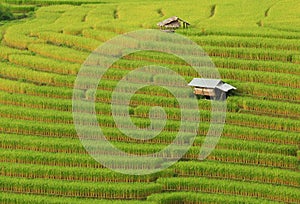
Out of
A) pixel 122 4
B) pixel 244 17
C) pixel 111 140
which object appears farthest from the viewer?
pixel 122 4

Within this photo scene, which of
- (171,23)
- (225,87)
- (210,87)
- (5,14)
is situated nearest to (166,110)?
(210,87)

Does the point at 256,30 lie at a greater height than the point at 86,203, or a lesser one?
greater

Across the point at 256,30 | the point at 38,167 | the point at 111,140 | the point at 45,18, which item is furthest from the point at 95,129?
the point at 45,18

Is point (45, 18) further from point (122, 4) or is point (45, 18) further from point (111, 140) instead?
point (111, 140)

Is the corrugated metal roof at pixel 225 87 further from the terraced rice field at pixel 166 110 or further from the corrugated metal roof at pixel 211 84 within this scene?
the terraced rice field at pixel 166 110

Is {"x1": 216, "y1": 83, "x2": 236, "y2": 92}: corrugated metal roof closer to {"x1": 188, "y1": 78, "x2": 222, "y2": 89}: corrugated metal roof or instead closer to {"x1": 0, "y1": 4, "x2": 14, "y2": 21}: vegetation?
{"x1": 188, "y1": 78, "x2": 222, "y2": 89}: corrugated metal roof

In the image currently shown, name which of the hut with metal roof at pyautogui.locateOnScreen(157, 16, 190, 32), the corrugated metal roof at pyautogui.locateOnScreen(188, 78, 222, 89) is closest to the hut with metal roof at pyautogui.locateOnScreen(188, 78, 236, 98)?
the corrugated metal roof at pyautogui.locateOnScreen(188, 78, 222, 89)

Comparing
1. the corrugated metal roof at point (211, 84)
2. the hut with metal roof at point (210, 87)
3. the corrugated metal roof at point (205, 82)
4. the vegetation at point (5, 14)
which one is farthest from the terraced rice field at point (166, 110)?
the vegetation at point (5, 14)
